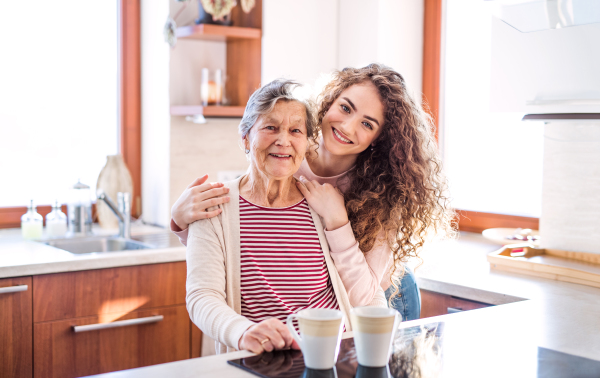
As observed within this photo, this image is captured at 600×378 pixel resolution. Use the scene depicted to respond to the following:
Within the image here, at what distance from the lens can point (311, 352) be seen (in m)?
1.06

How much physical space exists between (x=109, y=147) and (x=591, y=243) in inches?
87.9

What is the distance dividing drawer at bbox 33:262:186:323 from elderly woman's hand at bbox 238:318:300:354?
3.88 ft

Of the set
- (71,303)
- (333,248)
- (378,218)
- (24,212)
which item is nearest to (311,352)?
(333,248)

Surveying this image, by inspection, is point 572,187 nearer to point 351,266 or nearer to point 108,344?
point 351,266

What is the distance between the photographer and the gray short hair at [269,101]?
157cm

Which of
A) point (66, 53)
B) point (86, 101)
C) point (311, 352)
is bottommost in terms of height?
point (311, 352)

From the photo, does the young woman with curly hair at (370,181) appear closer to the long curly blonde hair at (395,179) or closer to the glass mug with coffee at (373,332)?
the long curly blonde hair at (395,179)

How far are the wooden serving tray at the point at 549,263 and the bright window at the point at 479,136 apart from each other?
0.56 metres

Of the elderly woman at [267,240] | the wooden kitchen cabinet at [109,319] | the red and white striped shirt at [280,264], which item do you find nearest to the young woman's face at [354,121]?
the elderly woman at [267,240]

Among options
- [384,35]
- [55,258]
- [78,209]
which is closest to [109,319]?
[55,258]

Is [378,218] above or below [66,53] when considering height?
below

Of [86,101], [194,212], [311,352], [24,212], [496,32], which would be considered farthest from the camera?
[86,101]

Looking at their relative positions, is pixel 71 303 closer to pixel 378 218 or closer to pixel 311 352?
pixel 378 218

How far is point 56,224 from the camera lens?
271 cm
